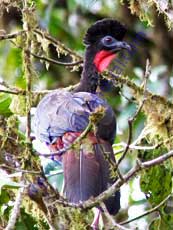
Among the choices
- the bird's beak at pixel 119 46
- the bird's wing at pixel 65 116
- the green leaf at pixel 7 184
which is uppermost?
the bird's beak at pixel 119 46

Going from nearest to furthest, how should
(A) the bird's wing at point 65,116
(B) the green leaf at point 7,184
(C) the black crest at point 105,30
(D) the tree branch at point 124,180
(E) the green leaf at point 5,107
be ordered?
(D) the tree branch at point 124,180, (B) the green leaf at point 7,184, (A) the bird's wing at point 65,116, (E) the green leaf at point 5,107, (C) the black crest at point 105,30

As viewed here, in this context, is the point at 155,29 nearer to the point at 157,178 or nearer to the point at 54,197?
the point at 157,178

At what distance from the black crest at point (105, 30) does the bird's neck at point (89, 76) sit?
0.29ft

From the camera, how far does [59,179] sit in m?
4.07

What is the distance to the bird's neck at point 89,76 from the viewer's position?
4.20 m

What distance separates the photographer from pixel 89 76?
423 centimetres

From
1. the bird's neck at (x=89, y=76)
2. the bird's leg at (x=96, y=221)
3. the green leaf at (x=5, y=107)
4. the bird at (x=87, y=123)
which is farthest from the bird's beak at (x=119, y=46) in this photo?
the bird's leg at (x=96, y=221)

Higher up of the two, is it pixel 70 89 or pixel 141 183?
pixel 70 89

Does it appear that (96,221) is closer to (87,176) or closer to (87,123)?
(87,176)

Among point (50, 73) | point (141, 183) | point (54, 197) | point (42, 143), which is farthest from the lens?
point (50, 73)

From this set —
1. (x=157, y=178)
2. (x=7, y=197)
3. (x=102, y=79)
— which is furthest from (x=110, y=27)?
(x=7, y=197)

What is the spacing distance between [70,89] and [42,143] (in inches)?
23.1

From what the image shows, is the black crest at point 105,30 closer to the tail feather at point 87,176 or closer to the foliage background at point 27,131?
the foliage background at point 27,131

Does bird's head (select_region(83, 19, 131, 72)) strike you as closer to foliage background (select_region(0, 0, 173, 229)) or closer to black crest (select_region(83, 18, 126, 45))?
black crest (select_region(83, 18, 126, 45))
